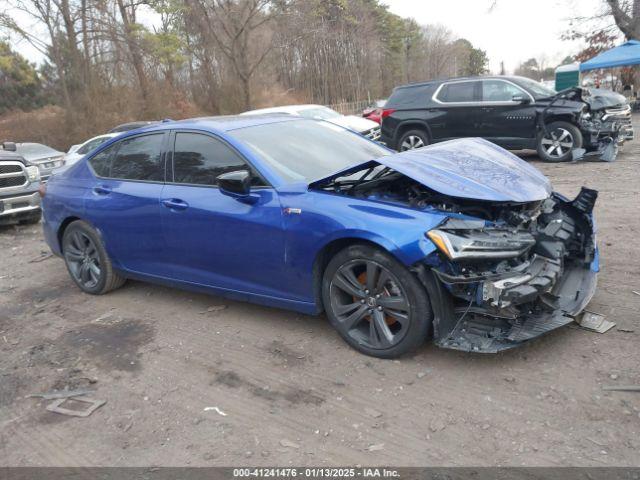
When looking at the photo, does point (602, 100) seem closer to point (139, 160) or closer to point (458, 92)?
point (458, 92)

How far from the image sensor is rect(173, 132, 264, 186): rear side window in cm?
422

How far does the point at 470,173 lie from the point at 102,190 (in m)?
3.32

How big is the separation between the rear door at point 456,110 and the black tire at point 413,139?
26cm

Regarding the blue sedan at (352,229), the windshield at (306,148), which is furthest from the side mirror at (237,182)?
the windshield at (306,148)

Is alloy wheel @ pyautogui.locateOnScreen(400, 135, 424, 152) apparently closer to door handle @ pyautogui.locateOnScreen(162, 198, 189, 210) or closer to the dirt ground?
the dirt ground

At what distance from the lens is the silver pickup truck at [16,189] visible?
904cm

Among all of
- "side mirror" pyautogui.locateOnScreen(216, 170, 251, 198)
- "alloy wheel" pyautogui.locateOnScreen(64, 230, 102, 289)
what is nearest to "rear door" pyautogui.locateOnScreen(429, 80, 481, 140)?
"alloy wheel" pyautogui.locateOnScreen(64, 230, 102, 289)

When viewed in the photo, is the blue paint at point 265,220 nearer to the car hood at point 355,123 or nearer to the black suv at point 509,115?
the black suv at point 509,115

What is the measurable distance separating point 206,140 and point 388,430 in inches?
105

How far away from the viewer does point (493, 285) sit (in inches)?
124

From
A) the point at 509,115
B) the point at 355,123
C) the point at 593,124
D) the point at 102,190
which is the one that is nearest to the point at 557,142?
the point at 593,124

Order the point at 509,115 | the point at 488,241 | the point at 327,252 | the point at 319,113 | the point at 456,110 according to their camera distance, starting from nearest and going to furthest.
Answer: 1. the point at 488,241
2. the point at 327,252
3. the point at 509,115
4. the point at 456,110
5. the point at 319,113

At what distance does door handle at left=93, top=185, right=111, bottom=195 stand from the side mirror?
160 cm

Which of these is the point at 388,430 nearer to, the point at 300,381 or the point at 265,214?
the point at 300,381
